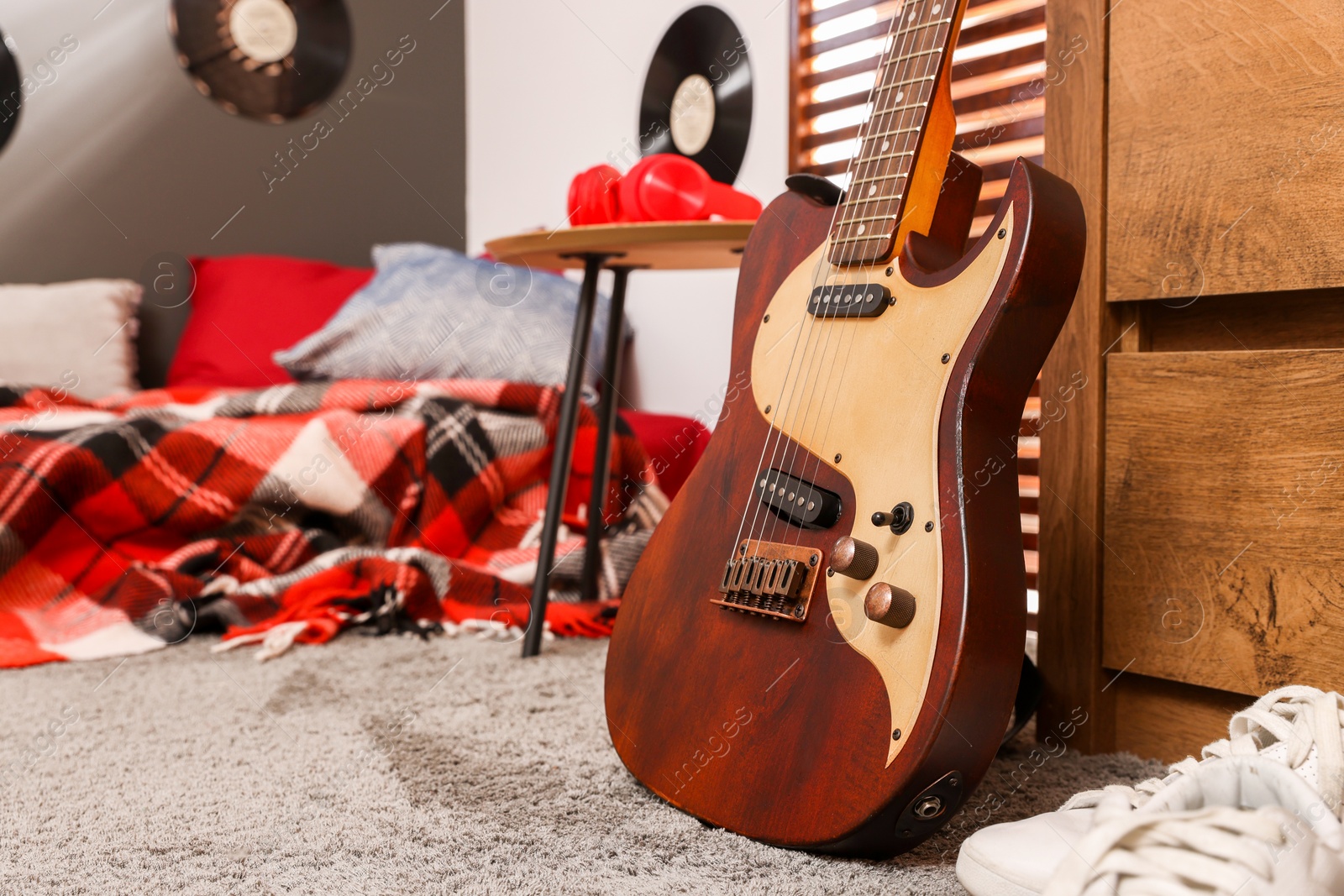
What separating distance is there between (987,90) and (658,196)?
0.62 meters

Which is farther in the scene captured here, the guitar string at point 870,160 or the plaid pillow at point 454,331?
the plaid pillow at point 454,331

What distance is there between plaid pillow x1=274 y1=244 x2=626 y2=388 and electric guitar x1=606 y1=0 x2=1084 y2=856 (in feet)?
3.57

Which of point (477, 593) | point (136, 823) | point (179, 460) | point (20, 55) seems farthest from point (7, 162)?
point (136, 823)

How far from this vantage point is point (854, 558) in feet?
2.10

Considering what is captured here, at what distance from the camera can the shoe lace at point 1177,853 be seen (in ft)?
1.47

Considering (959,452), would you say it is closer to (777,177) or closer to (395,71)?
(777,177)

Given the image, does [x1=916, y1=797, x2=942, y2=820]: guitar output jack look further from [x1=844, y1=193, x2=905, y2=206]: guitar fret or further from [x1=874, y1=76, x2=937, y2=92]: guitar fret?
[x1=874, y1=76, x2=937, y2=92]: guitar fret

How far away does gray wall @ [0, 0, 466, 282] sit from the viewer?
2.35 meters

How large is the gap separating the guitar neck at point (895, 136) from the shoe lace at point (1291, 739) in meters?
0.40

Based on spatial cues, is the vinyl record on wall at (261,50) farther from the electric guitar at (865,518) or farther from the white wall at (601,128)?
the electric guitar at (865,518)

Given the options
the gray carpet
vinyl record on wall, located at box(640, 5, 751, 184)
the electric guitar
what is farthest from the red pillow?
the electric guitar

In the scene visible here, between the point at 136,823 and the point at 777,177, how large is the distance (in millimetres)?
1489

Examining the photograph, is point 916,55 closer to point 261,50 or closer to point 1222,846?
point 1222,846

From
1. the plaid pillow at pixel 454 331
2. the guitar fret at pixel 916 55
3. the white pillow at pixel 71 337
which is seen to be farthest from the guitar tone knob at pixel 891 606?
the white pillow at pixel 71 337
